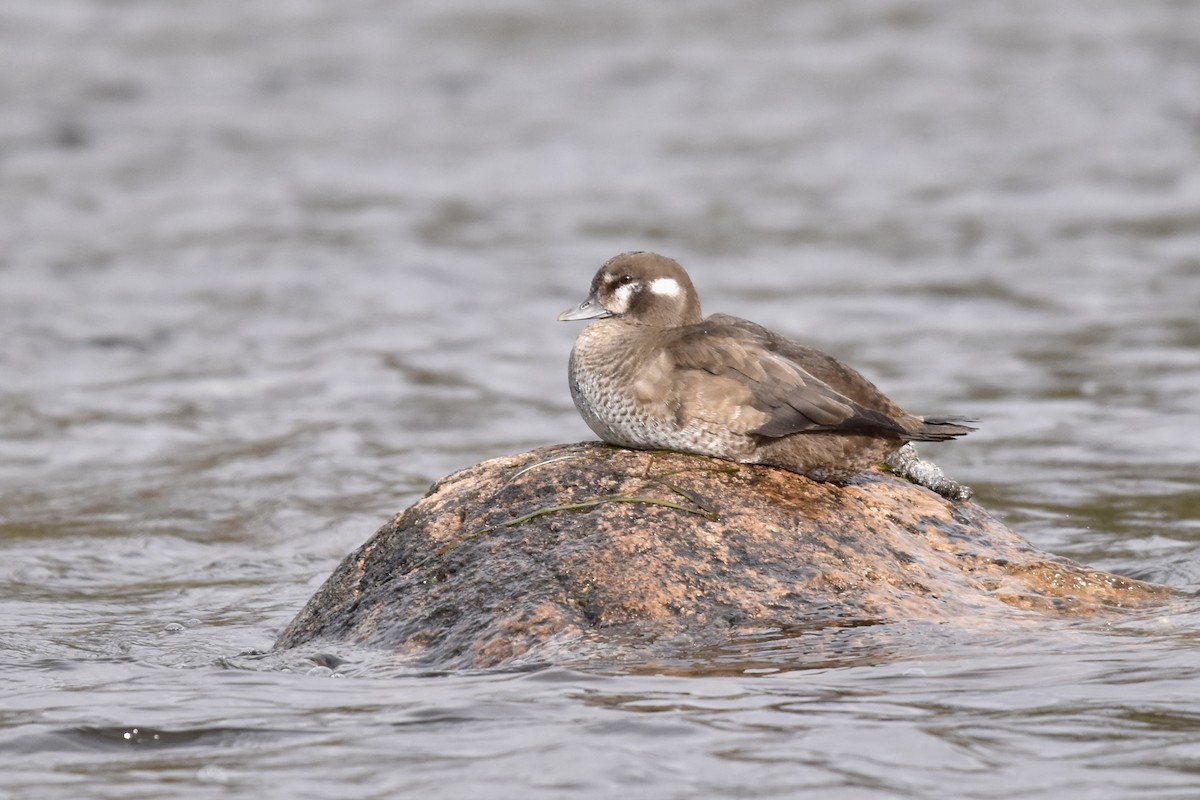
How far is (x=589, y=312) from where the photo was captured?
6.94 metres

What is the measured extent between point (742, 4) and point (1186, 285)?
449 inches

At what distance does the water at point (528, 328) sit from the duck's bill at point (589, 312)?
1649 mm

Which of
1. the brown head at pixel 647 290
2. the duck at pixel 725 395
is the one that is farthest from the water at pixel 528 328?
the brown head at pixel 647 290

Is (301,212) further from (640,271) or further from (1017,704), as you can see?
Answer: (1017,704)

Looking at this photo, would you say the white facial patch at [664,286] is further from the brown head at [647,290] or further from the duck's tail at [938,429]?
the duck's tail at [938,429]

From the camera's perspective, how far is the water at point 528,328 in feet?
17.4

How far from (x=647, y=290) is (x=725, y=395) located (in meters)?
0.73

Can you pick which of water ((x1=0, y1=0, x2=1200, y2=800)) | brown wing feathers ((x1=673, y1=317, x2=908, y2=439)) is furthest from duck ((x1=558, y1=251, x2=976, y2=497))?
water ((x1=0, y1=0, x2=1200, y2=800))

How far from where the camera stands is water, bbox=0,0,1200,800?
5.30 metres

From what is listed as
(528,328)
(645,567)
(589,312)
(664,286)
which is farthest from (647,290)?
(528,328)

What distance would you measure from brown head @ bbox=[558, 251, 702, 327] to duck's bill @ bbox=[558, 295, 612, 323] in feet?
0.09

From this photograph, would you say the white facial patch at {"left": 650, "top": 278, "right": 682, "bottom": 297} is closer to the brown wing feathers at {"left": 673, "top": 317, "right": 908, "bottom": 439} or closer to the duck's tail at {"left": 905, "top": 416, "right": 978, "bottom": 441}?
the brown wing feathers at {"left": 673, "top": 317, "right": 908, "bottom": 439}

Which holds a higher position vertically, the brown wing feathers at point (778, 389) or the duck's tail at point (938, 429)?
the brown wing feathers at point (778, 389)

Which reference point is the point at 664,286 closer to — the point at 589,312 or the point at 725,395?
the point at 589,312
